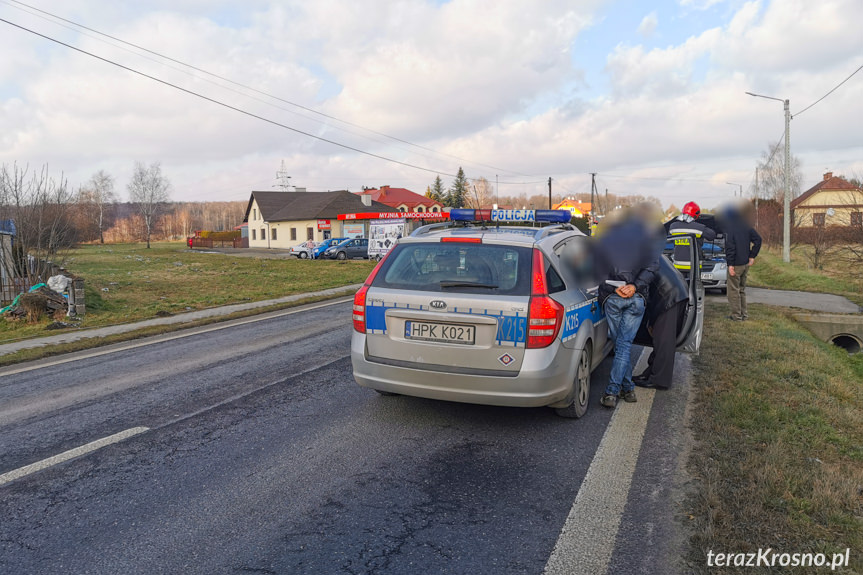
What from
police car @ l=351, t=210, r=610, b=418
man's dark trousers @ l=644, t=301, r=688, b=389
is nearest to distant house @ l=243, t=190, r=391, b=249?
man's dark trousers @ l=644, t=301, r=688, b=389

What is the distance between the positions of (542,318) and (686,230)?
3.97m

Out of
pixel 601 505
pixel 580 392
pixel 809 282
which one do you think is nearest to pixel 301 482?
pixel 601 505

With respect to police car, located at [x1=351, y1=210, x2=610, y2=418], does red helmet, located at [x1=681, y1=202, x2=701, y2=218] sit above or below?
above

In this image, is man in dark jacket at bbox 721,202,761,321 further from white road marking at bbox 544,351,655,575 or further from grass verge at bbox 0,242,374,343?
grass verge at bbox 0,242,374,343

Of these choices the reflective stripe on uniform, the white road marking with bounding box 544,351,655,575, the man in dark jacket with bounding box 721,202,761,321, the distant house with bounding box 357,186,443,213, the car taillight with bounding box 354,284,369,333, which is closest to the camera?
the white road marking with bounding box 544,351,655,575

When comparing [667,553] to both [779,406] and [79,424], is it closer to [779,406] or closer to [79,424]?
[779,406]

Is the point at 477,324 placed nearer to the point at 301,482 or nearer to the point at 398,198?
the point at 301,482

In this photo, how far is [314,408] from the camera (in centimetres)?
543

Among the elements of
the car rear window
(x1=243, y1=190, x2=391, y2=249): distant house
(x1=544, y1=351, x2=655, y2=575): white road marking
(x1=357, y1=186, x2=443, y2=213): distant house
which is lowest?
(x1=544, y1=351, x2=655, y2=575): white road marking

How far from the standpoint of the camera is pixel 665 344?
5711 millimetres

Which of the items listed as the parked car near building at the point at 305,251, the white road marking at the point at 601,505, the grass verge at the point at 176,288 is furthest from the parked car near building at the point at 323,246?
the white road marking at the point at 601,505

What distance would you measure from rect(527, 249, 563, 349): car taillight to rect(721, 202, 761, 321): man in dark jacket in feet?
20.4

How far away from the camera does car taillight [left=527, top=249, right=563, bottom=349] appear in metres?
4.33

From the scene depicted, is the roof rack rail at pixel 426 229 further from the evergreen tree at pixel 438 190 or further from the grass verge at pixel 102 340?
the evergreen tree at pixel 438 190
